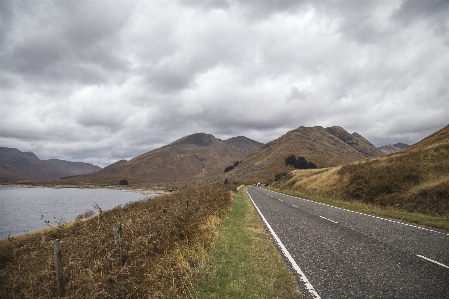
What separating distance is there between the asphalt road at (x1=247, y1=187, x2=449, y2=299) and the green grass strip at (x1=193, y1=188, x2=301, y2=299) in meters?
0.49

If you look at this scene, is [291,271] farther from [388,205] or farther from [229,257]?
[388,205]

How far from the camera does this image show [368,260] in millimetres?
7566

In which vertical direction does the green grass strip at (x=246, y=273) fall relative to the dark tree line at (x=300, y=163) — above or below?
below

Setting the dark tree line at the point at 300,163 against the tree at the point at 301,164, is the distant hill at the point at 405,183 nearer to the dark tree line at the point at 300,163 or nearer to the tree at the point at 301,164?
the tree at the point at 301,164

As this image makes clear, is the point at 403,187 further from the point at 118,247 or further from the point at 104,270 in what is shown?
the point at 104,270

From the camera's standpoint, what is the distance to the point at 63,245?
7.16m

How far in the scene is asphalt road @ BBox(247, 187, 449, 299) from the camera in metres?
5.65

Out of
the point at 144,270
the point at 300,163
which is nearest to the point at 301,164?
the point at 300,163

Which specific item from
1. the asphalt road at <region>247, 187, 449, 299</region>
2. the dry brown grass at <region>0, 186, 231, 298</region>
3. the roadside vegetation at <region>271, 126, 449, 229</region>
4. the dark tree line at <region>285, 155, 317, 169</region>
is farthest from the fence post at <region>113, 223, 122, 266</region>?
the dark tree line at <region>285, 155, 317, 169</region>

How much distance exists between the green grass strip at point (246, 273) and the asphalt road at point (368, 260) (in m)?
0.49

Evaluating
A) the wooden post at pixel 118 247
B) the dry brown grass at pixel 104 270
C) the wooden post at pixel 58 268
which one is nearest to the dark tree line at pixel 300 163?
the dry brown grass at pixel 104 270

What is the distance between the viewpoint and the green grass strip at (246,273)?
19.0 ft

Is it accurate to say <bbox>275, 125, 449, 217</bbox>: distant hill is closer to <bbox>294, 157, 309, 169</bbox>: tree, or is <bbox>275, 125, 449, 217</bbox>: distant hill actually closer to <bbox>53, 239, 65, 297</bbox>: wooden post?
<bbox>53, 239, 65, 297</bbox>: wooden post

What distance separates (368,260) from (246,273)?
379 cm
